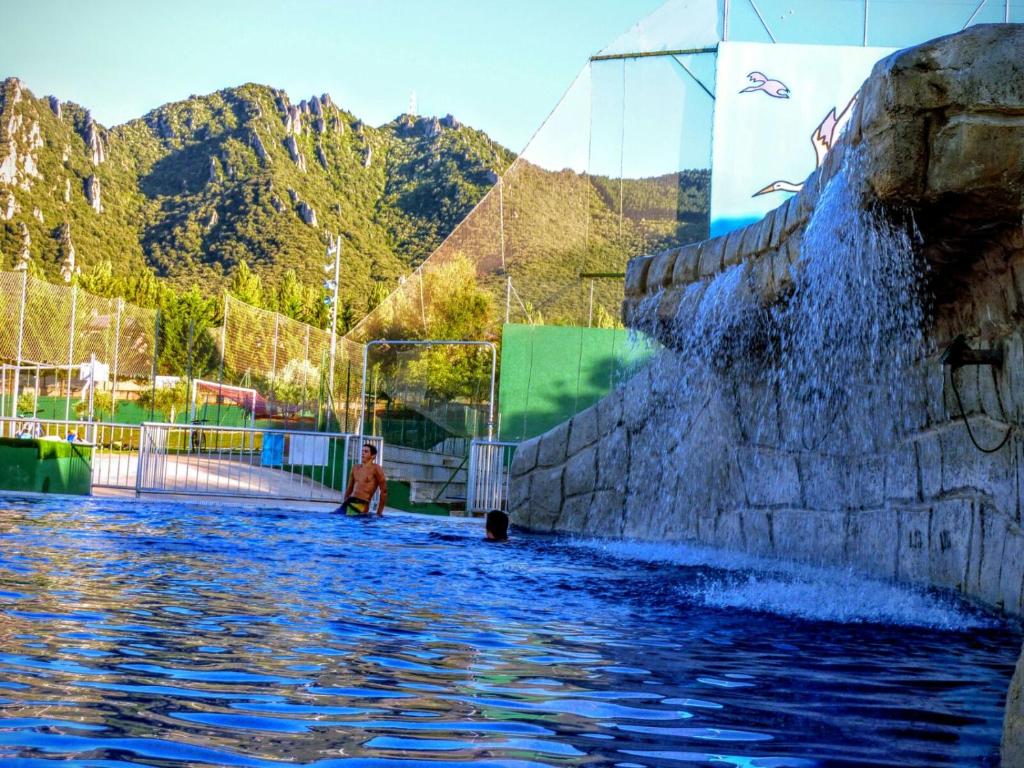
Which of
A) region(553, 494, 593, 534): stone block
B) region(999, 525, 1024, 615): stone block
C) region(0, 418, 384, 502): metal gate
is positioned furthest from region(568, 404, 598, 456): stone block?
region(999, 525, 1024, 615): stone block

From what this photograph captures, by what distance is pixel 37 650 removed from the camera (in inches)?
159

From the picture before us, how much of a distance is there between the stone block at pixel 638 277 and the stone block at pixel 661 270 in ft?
0.25

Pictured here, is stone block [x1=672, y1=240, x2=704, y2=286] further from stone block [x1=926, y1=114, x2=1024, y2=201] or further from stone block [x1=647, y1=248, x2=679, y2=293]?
stone block [x1=926, y1=114, x2=1024, y2=201]

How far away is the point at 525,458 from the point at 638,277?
3.93 meters

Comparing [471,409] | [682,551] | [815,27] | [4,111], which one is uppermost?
[4,111]

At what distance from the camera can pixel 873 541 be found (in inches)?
312

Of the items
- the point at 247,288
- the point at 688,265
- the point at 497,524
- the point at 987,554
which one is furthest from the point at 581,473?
the point at 247,288

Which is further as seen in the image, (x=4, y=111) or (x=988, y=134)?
(x=4, y=111)

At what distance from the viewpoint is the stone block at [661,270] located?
9.66 meters

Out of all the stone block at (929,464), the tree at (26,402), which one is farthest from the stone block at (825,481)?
the tree at (26,402)

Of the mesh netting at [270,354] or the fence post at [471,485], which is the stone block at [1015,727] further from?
the mesh netting at [270,354]

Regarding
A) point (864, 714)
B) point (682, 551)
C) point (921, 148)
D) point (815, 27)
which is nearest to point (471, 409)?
point (815, 27)

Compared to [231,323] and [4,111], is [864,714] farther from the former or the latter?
[4,111]

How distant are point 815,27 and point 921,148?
15.9 meters
